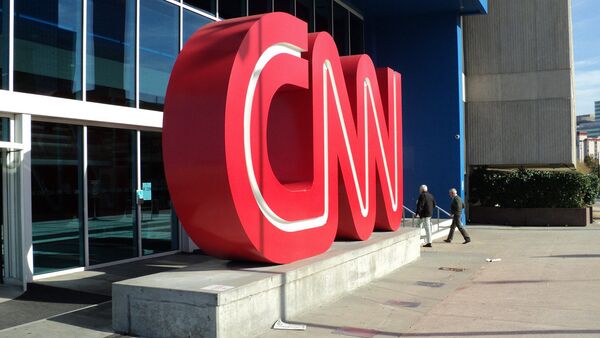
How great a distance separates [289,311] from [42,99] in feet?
17.4

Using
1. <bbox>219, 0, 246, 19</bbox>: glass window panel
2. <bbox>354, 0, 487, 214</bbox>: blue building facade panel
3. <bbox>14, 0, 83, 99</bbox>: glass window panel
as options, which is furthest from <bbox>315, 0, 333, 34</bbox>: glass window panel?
<bbox>14, 0, 83, 99</bbox>: glass window panel

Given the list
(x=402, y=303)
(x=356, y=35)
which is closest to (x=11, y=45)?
(x=402, y=303)

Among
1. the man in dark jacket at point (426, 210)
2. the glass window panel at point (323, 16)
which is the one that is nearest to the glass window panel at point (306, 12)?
the glass window panel at point (323, 16)

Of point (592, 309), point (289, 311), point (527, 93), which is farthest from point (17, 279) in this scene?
point (527, 93)

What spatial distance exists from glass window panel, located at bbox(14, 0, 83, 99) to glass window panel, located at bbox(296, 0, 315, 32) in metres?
8.13

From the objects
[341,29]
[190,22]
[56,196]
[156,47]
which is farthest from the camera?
[341,29]

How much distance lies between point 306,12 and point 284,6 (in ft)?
4.64

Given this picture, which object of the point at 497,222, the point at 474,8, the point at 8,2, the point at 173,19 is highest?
the point at 474,8

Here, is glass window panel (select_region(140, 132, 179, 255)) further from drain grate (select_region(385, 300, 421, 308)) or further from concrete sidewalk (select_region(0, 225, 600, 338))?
drain grate (select_region(385, 300, 421, 308))

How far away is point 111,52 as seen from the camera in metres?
10.6

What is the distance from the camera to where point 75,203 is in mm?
10000

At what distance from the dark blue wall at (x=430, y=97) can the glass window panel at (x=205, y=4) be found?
9.32 m

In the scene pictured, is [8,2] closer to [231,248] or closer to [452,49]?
[231,248]

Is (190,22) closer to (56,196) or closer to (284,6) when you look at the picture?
(284,6)
